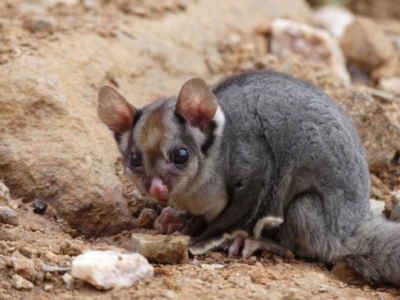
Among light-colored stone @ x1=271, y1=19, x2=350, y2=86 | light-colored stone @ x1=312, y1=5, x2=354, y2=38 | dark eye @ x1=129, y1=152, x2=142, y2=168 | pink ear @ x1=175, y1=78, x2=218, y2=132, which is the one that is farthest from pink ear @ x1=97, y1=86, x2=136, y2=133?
light-colored stone @ x1=312, y1=5, x2=354, y2=38

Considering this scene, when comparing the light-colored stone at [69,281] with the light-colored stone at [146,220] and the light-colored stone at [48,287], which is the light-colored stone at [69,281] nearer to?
the light-colored stone at [48,287]

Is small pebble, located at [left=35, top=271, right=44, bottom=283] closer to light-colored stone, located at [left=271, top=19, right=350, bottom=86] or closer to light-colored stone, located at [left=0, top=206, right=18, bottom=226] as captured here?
light-colored stone, located at [left=0, top=206, right=18, bottom=226]

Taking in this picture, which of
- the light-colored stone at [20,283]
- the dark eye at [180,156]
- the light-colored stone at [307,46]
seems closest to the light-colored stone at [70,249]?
the light-colored stone at [20,283]

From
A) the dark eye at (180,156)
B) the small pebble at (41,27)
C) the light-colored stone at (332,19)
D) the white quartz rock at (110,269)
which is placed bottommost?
the white quartz rock at (110,269)

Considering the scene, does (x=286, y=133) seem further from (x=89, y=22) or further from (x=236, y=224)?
(x=89, y=22)

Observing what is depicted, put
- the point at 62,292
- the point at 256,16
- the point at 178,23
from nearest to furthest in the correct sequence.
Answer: the point at 62,292 → the point at 178,23 → the point at 256,16

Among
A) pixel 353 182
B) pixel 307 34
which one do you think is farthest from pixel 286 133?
pixel 307 34
